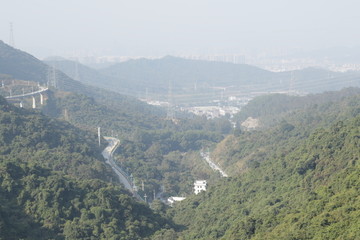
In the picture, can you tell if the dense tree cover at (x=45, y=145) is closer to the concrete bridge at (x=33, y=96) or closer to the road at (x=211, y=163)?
the road at (x=211, y=163)

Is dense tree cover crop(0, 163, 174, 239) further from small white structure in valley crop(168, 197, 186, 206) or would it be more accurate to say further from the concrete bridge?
the concrete bridge

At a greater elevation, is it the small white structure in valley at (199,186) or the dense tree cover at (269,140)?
the dense tree cover at (269,140)

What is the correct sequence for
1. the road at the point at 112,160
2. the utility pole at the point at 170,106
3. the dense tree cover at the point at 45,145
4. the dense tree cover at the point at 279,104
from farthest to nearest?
the utility pole at the point at 170,106 → the dense tree cover at the point at 279,104 → the road at the point at 112,160 → the dense tree cover at the point at 45,145

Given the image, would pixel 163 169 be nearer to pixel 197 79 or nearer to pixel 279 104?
pixel 279 104

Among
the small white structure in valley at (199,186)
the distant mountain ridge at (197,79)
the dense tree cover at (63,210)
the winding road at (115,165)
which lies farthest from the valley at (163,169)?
→ the distant mountain ridge at (197,79)

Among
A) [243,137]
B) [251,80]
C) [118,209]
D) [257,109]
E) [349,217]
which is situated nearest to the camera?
A: [349,217]

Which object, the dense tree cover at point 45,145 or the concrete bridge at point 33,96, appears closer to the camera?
the dense tree cover at point 45,145

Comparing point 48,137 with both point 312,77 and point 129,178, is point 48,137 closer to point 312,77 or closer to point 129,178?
point 129,178

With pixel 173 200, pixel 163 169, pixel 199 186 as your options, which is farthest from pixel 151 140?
pixel 173 200

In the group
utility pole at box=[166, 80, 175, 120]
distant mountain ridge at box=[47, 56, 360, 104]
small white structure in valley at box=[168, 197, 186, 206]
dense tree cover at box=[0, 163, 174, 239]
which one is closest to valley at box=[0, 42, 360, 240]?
dense tree cover at box=[0, 163, 174, 239]

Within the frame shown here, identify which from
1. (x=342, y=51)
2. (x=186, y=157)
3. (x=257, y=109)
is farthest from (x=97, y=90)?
(x=342, y=51)
